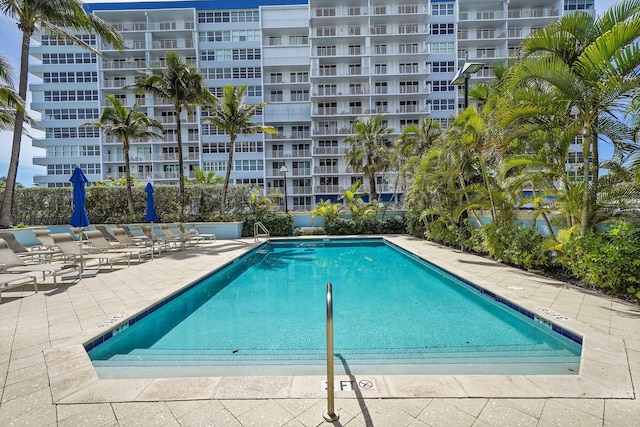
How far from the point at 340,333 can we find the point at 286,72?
3482 cm

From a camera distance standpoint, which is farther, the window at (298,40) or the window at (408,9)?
the window at (298,40)

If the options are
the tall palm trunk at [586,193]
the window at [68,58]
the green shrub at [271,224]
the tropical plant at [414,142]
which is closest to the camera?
the tall palm trunk at [586,193]

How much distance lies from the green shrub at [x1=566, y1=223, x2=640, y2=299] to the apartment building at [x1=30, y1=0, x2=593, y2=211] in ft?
90.6

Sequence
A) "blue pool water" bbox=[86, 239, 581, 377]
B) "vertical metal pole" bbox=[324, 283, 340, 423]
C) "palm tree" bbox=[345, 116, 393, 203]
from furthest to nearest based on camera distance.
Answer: "palm tree" bbox=[345, 116, 393, 203], "blue pool water" bbox=[86, 239, 581, 377], "vertical metal pole" bbox=[324, 283, 340, 423]

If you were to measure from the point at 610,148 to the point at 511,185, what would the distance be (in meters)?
2.39

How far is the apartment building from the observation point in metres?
Result: 33.5

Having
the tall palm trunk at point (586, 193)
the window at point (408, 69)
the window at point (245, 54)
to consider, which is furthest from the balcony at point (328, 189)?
the tall palm trunk at point (586, 193)

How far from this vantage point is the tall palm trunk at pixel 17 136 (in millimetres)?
12938

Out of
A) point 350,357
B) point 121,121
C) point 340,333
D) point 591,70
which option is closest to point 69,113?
point 121,121

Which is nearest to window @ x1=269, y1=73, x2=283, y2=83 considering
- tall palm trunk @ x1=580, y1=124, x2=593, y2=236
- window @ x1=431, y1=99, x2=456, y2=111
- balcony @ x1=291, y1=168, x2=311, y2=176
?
balcony @ x1=291, y1=168, x2=311, y2=176

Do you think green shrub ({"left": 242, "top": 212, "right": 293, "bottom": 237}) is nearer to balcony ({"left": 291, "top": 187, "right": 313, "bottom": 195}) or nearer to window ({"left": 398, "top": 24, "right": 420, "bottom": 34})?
balcony ({"left": 291, "top": 187, "right": 313, "bottom": 195})

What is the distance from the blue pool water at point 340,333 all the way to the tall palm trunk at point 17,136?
11.7 metres

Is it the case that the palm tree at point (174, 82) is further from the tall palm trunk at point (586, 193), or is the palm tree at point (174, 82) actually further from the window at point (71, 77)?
the window at point (71, 77)

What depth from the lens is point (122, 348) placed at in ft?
14.4
